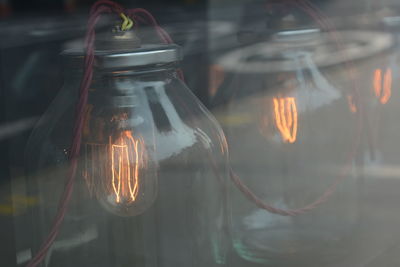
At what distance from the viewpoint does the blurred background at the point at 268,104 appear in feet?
3.42

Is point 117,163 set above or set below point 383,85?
below

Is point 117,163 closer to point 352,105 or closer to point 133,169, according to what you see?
point 133,169

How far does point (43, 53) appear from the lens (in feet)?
3.86

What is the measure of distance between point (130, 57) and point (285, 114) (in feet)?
1.69

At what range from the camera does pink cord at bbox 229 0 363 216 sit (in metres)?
1.01

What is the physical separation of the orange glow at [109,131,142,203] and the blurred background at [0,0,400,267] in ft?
0.57

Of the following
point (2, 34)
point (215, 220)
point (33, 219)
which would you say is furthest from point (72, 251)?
point (2, 34)

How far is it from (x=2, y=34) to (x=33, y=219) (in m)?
0.27

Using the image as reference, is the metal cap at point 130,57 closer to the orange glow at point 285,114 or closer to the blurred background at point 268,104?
the blurred background at point 268,104

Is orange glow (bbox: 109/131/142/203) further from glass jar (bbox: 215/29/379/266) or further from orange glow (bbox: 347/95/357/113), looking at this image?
orange glow (bbox: 347/95/357/113)

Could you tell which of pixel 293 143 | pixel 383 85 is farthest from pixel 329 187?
pixel 383 85

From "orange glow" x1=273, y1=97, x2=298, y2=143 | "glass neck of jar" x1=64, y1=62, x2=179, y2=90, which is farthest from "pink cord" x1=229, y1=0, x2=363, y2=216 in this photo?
"glass neck of jar" x1=64, y1=62, x2=179, y2=90

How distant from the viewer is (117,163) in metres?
0.84

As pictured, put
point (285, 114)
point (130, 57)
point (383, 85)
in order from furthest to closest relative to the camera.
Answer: point (383, 85), point (285, 114), point (130, 57)
